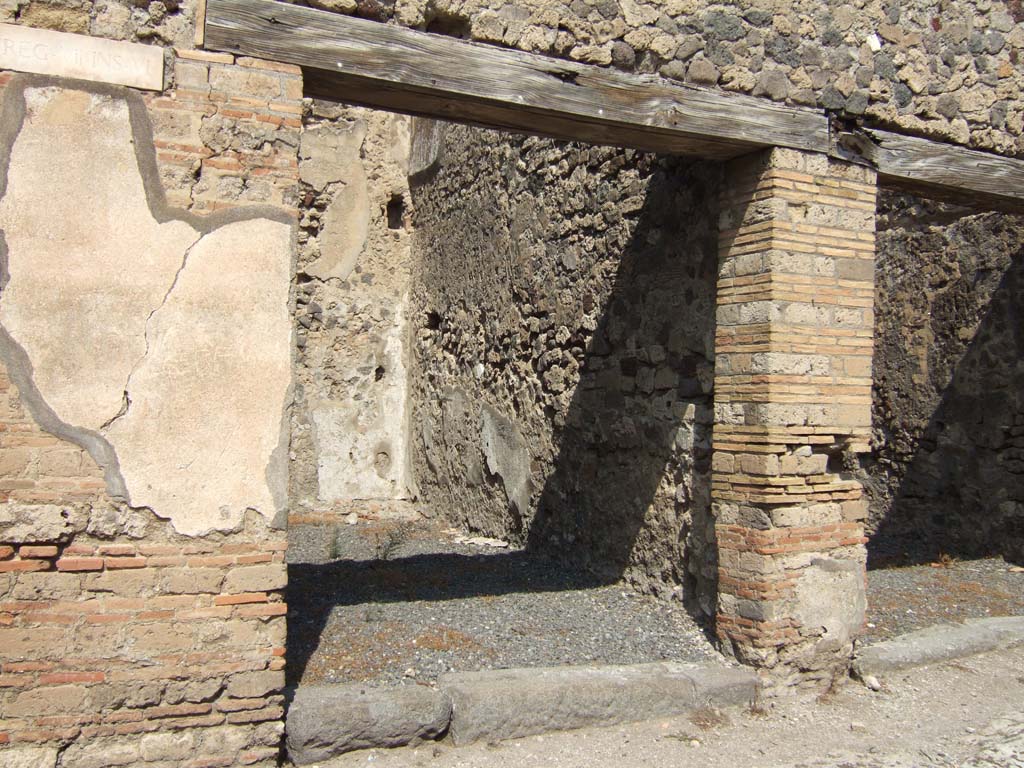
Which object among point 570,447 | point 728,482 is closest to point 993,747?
point 728,482

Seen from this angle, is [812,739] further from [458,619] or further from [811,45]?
[811,45]

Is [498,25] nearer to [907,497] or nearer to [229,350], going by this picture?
[229,350]

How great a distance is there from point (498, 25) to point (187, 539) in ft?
8.25

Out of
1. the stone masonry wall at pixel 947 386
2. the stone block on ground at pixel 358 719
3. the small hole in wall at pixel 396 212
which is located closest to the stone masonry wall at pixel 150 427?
the stone block on ground at pixel 358 719

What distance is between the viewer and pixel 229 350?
3.45 metres

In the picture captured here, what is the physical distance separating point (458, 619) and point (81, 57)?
3.26m

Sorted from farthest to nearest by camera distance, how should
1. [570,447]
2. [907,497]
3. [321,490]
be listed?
1. [321,490]
2. [907,497]
3. [570,447]

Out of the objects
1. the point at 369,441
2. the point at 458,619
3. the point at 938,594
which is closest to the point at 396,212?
the point at 369,441

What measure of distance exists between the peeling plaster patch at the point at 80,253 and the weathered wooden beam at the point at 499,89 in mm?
607

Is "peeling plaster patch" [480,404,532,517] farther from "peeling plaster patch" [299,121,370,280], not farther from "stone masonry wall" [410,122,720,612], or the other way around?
"peeling plaster patch" [299,121,370,280]

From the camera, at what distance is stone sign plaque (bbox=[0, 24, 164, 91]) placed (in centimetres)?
320

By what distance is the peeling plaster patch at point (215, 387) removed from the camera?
334 centimetres

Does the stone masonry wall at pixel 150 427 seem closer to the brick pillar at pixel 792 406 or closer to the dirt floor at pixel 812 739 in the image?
the dirt floor at pixel 812 739

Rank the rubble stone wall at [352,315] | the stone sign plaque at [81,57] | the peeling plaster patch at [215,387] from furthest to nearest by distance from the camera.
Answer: the rubble stone wall at [352,315]
the peeling plaster patch at [215,387]
the stone sign plaque at [81,57]
